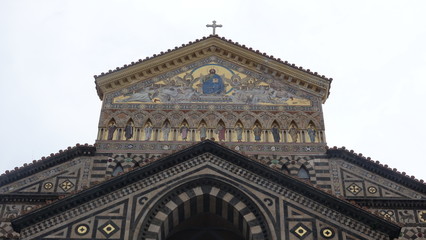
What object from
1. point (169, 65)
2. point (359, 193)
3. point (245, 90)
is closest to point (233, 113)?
point (245, 90)

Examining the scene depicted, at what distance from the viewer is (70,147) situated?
70.8 ft

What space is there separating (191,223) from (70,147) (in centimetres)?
592

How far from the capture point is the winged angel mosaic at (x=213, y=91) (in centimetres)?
2316

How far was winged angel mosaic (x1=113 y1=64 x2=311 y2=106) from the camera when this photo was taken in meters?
23.2

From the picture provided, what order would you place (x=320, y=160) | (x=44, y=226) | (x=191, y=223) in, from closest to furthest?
(x=44, y=226)
(x=191, y=223)
(x=320, y=160)

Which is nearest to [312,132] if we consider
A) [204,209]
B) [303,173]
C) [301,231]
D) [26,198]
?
[303,173]

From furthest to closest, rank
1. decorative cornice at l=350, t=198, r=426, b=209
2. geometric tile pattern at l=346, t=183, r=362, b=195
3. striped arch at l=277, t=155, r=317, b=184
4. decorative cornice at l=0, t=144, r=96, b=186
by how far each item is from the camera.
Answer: striped arch at l=277, t=155, r=317, b=184
decorative cornice at l=0, t=144, r=96, b=186
geometric tile pattern at l=346, t=183, r=362, b=195
decorative cornice at l=350, t=198, r=426, b=209

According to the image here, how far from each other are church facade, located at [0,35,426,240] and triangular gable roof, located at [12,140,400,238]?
0.03 meters

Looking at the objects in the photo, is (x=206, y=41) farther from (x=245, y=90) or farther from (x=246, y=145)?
(x=246, y=145)

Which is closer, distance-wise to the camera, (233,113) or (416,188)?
(416,188)

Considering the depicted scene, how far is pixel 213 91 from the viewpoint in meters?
23.4

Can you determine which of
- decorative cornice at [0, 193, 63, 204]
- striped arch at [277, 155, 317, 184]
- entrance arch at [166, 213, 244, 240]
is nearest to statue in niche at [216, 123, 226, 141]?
striped arch at [277, 155, 317, 184]

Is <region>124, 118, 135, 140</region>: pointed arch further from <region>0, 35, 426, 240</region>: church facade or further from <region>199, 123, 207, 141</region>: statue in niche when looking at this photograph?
<region>199, 123, 207, 141</region>: statue in niche

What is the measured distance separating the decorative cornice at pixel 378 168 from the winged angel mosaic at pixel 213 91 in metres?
2.64
